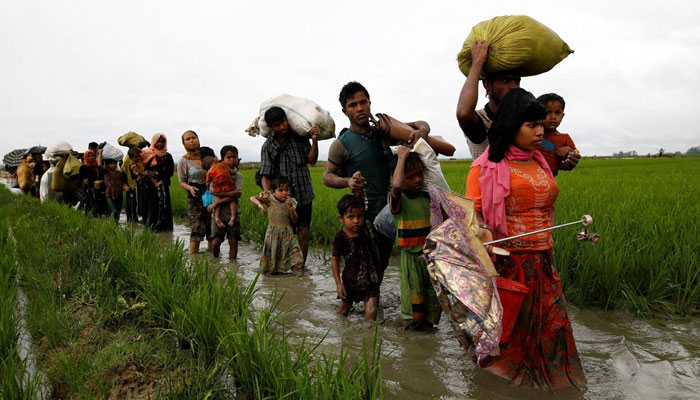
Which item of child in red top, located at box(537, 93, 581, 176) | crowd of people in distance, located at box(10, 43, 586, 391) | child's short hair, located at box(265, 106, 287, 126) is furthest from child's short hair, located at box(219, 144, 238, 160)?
child in red top, located at box(537, 93, 581, 176)

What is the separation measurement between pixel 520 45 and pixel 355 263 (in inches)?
74.3

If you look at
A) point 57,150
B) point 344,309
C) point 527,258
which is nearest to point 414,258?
point 344,309

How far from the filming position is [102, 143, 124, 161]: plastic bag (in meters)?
9.28

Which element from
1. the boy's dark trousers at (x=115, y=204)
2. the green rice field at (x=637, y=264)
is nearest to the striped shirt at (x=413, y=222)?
the green rice field at (x=637, y=264)

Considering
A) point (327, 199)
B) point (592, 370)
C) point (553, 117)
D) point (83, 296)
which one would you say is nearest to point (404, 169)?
point (553, 117)

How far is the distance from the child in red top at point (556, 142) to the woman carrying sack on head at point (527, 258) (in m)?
0.37

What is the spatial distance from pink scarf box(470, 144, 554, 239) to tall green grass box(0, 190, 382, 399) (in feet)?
2.84

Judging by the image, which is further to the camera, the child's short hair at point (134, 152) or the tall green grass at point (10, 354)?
the child's short hair at point (134, 152)

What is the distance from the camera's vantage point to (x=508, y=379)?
241cm

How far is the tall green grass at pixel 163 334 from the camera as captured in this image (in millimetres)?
2002

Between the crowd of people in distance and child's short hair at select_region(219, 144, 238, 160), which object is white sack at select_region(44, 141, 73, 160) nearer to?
the crowd of people in distance

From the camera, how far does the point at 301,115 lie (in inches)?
182

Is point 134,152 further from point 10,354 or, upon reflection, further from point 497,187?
point 497,187

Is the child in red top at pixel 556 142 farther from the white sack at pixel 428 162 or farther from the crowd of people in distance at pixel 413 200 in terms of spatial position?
the white sack at pixel 428 162
